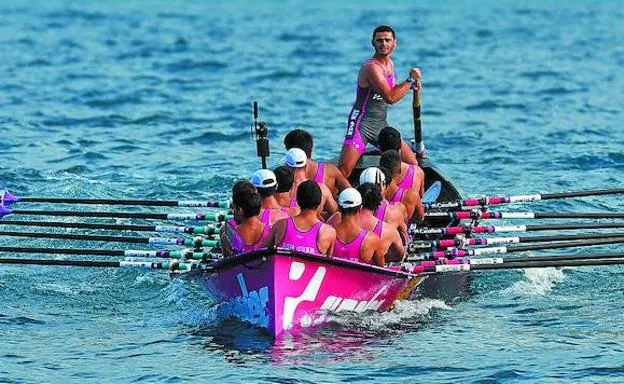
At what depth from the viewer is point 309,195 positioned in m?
15.4

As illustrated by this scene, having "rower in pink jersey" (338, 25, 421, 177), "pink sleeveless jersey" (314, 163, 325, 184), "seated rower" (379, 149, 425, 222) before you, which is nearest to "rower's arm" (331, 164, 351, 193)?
"pink sleeveless jersey" (314, 163, 325, 184)

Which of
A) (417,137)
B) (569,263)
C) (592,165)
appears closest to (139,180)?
Result: (417,137)

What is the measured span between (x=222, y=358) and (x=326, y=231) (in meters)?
1.77

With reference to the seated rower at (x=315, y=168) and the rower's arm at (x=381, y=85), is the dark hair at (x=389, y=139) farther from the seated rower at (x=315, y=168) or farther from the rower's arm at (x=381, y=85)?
the seated rower at (x=315, y=168)

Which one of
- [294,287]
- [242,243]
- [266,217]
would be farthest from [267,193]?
[294,287]

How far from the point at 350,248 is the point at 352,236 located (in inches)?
5.3

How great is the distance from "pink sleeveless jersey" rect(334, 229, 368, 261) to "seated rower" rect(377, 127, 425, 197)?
261 centimetres

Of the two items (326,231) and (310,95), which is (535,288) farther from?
(310,95)

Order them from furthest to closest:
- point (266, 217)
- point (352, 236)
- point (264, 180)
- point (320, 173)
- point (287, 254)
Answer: point (320, 173) → point (264, 180) → point (266, 217) → point (352, 236) → point (287, 254)

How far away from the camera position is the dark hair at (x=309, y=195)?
1538 centimetres

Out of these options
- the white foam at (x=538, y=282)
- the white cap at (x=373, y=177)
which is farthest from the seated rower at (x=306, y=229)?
the white foam at (x=538, y=282)

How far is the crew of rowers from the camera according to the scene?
50.6 feet

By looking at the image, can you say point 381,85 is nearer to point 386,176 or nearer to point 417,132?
point 417,132

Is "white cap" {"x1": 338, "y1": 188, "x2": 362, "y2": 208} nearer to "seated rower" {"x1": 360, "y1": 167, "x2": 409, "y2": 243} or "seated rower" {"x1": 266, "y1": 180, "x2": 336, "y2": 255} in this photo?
"seated rower" {"x1": 266, "y1": 180, "x2": 336, "y2": 255}
